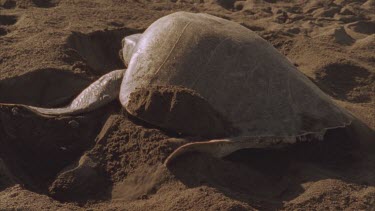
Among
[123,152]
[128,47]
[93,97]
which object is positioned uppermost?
[128,47]

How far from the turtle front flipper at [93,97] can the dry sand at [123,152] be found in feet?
0.21

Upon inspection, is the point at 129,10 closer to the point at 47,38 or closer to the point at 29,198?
the point at 47,38

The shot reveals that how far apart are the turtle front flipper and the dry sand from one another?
0.06m

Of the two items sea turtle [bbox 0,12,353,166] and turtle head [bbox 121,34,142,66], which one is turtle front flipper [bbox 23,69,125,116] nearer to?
sea turtle [bbox 0,12,353,166]

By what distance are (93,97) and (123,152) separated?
1.77ft

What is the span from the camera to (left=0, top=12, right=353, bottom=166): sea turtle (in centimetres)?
290

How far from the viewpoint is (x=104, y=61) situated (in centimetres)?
413

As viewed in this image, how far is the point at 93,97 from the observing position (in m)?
3.29

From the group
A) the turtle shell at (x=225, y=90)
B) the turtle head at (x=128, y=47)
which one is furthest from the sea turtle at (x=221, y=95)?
the turtle head at (x=128, y=47)

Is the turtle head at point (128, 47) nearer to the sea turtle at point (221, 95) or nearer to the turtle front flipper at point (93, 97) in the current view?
the turtle front flipper at point (93, 97)

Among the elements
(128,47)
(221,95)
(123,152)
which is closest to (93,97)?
(123,152)

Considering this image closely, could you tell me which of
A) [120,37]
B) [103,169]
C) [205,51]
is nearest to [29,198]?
[103,169]

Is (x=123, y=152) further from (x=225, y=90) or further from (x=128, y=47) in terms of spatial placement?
(x=128, y=47)

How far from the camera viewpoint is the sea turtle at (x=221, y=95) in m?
2.90
